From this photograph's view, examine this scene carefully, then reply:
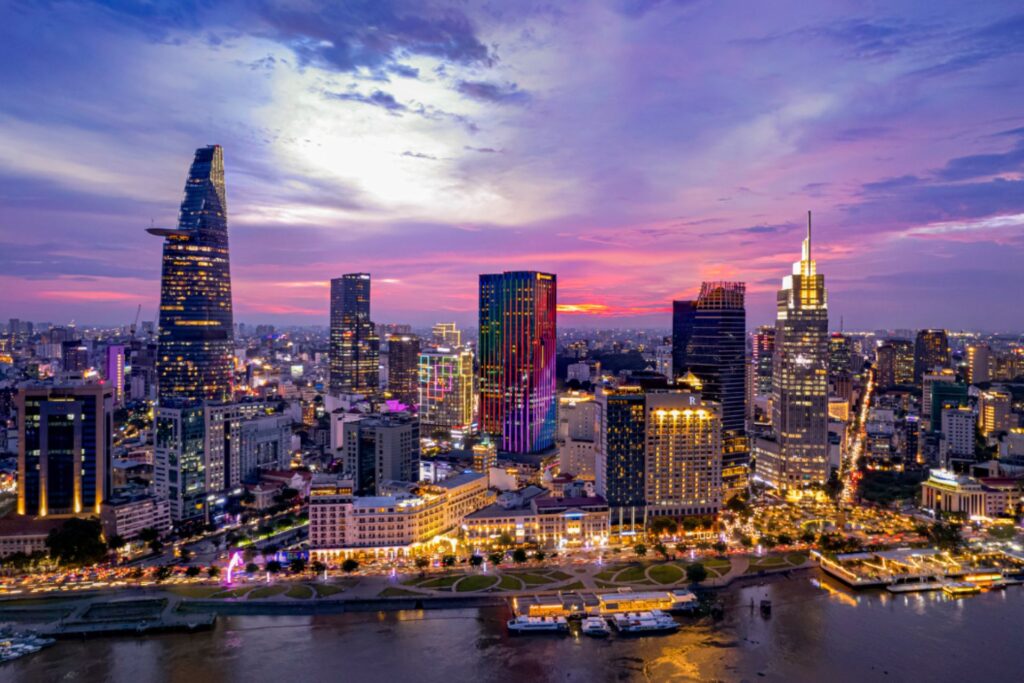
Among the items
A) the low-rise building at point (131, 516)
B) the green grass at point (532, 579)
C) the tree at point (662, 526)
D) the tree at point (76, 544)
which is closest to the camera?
the green grass at point (532, 579)

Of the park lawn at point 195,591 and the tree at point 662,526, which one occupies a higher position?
the tree at point 662,526

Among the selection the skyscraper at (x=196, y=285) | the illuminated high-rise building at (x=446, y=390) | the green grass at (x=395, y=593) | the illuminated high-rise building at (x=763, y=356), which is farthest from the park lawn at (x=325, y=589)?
the illuminated high-rise building at (x=763, y=356)

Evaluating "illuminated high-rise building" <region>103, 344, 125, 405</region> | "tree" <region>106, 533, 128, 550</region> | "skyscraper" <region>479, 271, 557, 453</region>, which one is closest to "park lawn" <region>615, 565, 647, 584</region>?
"tree" <region>106, 533, 128, 550</region>

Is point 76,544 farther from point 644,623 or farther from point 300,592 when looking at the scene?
point 644,623

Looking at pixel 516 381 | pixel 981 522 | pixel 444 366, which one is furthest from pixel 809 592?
pixel 444 366

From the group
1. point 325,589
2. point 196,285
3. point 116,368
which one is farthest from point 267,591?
point 116,368

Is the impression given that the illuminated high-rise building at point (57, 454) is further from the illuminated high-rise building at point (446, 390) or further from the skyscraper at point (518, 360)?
the illuminated high-rise building at point (446, 390)

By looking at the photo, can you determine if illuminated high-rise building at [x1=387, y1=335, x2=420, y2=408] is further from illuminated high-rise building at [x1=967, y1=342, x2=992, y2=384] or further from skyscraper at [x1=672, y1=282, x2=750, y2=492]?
illuminated high-rise building at [x1=967, y1=342, x2=992, y2=384]

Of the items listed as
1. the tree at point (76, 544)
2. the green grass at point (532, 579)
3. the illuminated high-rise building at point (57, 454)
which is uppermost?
the illuminated high-rise building at point (57, 454)
